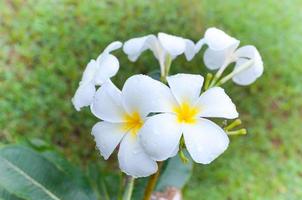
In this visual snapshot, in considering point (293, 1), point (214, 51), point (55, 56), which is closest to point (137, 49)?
point (214, 51)

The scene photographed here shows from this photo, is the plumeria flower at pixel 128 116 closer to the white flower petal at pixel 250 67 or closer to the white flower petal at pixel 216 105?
the white flower petal at pixel 216 105

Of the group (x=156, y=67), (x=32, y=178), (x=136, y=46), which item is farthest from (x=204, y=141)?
(x=156, y=67)

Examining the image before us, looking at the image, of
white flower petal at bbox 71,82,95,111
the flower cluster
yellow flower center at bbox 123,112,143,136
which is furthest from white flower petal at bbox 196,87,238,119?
white flower petal at bbox 71,82,95,111

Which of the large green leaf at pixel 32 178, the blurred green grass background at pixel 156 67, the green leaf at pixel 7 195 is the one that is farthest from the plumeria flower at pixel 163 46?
the blurred green grass background at pixel 156 67

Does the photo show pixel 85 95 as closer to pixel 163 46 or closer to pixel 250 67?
pixel 163 46

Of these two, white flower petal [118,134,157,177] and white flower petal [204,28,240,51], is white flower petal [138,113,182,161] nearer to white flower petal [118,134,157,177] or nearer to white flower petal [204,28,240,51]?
white flower petal [118,134,157,177]

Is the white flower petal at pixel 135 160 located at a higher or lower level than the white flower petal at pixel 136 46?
lower
